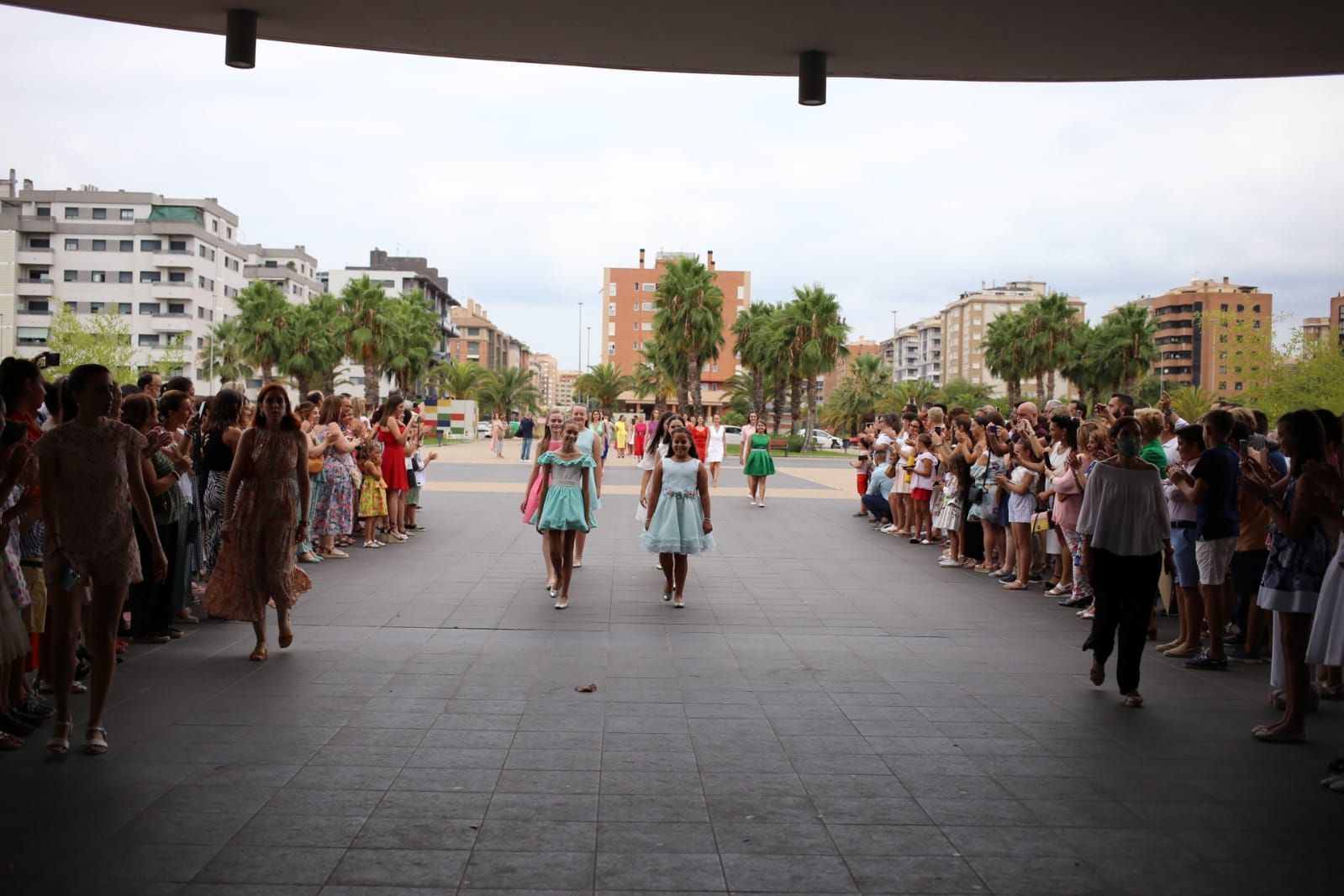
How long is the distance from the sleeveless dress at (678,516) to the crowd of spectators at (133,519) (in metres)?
3.33

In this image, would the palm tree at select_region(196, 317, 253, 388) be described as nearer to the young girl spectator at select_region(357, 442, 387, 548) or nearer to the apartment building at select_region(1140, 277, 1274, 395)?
the young girl spectator at select_region(357, 442, 387, 548)

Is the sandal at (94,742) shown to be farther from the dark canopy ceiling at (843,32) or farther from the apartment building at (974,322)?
the apartment building at (974,322)

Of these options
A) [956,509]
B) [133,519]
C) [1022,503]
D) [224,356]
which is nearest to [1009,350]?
[224,356]

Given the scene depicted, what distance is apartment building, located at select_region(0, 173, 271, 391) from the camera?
9000 centimetres

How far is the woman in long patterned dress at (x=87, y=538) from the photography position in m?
5.51

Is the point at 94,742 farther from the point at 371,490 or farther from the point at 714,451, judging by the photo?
the point at 714,451

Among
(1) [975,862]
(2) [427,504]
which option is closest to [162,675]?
(1) [975,862]

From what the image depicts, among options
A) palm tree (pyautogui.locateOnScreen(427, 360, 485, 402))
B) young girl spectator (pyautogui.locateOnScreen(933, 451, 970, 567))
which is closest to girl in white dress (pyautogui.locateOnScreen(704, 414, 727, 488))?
young girl spectator (pyautogui.locateOnScreen(933, 451, 970, 567))

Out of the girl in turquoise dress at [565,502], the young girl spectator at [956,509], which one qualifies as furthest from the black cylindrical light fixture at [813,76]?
the young girl spectator at [956,509]

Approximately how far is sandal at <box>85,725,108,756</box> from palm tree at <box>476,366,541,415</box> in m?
107

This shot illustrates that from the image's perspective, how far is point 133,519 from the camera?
7141 mm

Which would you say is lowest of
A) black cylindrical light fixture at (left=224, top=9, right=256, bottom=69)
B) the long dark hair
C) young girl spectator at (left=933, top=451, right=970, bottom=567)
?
young girl spectator at (left=933, top=451, right=970, bottom=567)

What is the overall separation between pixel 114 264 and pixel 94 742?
9921 cm

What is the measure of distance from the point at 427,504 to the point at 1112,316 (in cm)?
6289
